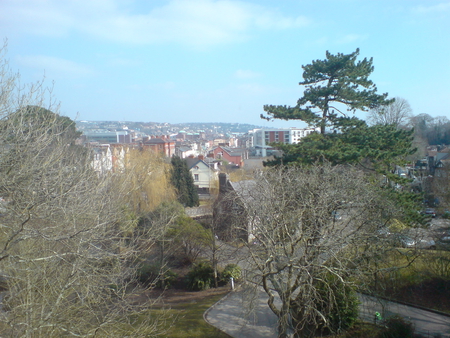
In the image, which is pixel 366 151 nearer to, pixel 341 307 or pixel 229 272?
pixel 341 307

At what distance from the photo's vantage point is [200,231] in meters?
14.6

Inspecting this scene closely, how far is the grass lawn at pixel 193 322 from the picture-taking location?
9.15m

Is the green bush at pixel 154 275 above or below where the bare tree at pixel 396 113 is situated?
below

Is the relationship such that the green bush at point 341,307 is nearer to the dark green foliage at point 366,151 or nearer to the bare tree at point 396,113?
the dark green foliage at point 366,151

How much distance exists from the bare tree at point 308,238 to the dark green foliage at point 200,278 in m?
6.33

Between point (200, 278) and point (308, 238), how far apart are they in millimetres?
8246

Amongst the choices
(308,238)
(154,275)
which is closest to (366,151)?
(308,238)

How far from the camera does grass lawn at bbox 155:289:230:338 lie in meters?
9.15

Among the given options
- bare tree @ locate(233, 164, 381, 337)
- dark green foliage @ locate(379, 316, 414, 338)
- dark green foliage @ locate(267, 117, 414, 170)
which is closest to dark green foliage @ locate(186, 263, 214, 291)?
dark green foliage @ locate(267, 117, 414, 170)

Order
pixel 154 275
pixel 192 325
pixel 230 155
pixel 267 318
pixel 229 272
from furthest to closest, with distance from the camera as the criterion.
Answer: pixel 230 155, pixel 154 275, pixel 229 272, pixel 267 318, pixel 192 325

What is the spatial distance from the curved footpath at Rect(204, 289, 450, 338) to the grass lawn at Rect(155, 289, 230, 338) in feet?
0.83

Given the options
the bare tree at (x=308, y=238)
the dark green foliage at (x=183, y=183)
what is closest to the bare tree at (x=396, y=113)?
the dark green foliage at (x=183, y=183)

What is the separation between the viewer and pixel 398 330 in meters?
7.91

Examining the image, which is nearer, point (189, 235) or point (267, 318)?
point (267, 318)
